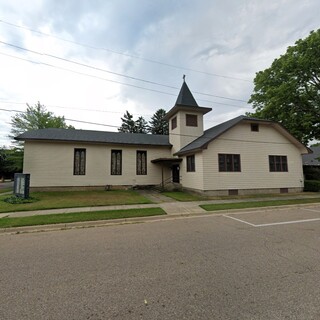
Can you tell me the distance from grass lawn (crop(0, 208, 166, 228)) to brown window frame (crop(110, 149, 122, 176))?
10.3 meters

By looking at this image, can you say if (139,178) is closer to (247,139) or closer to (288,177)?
(247,139)

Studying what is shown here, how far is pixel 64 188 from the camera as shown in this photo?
58.5 feet

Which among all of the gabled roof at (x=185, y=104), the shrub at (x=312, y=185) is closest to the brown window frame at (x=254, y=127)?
the gabled roof at (x=185, y=104)

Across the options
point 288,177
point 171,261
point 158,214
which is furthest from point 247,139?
point 171,261

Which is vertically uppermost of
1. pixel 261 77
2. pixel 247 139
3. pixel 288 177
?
pixel 261 77

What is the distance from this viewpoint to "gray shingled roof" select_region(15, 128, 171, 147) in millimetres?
17866

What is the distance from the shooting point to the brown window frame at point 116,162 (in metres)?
19.4

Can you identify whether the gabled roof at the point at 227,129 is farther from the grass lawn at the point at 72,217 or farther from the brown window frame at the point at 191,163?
the grass lawn at the point at 72,217

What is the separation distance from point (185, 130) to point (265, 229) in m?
13.9

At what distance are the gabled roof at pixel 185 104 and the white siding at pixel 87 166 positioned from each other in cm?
447

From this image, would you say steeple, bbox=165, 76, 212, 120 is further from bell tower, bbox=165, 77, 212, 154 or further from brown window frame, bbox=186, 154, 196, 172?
brown window frame, bbox=186, 154, 196, 172

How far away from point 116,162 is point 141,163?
2.52 metres

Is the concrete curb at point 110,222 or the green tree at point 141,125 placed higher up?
the green tree at point 141,125

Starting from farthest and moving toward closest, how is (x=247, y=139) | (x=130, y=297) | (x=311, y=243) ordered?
(x=247, y=139) → (x=311, y=243) → (x=130, y=297)
